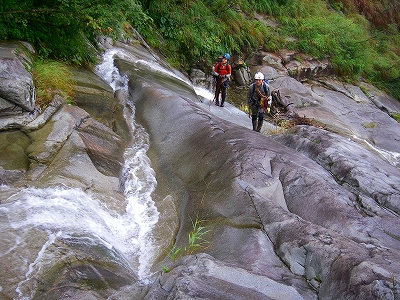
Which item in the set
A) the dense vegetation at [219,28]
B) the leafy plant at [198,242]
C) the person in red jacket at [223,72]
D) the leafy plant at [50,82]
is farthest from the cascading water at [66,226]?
the person in red jacket at [223,72]

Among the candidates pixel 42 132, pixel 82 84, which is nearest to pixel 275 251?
pixel 42 132

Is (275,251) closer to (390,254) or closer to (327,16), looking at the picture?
(390,254)

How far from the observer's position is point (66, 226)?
504cm

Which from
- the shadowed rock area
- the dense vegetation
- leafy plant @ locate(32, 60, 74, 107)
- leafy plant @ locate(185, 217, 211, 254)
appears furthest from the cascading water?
the dense vegetation

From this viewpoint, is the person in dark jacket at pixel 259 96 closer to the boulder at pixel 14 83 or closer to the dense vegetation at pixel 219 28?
the dense vegetation at pixel 219 28

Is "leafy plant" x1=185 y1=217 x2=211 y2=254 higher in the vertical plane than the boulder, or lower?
lower

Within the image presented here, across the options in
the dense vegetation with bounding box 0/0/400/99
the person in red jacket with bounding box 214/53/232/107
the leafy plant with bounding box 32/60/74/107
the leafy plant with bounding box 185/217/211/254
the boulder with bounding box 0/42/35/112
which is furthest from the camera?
the person in red jacket with bounding box 214/53/232/107

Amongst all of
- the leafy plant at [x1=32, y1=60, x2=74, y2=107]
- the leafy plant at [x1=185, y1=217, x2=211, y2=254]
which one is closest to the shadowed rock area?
the leafy plant at [x1=185, y1=217, x2=211, y2=254]

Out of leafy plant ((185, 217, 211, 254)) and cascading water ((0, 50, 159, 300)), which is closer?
cascading water ((0, 50, 159, 300))

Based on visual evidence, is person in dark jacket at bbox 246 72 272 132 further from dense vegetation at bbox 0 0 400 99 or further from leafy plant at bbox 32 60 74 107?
leafy plant at bbox 32 60 74 107

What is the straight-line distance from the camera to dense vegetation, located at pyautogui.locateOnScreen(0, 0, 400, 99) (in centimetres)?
812

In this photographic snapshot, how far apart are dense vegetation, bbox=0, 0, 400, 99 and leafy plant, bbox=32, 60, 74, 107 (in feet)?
2.45

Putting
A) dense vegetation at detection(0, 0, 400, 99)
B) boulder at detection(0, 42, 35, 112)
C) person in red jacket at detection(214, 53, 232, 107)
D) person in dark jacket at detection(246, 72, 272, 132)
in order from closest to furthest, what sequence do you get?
boulder at detection(0, 42, 35, 112), dense vegetation at detection(0, 0, 400, 99), person in dark jacket at detection(246, 72, 272, 132), person in red jacket at detection(214, 53, 232, 107)

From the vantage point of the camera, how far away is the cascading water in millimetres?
4293
